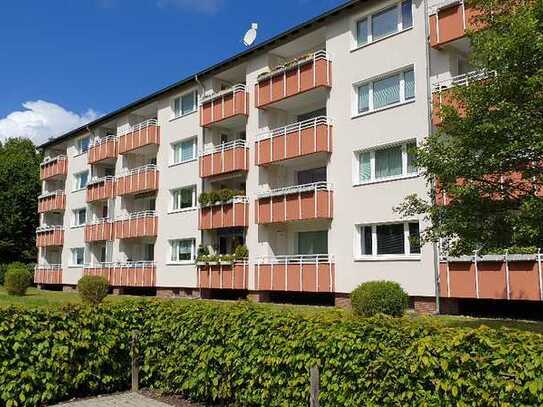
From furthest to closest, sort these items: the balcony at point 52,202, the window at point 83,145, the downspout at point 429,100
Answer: the balcony at point 52,202, the window at point 83,145, the downspout at point 429,100

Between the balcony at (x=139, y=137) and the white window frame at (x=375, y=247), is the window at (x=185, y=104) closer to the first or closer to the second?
the balcony at (x=139, y=137)

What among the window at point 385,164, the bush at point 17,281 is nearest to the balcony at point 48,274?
the bush at point 17,281

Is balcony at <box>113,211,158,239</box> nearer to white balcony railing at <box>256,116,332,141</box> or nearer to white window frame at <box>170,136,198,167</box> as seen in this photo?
white window frame at <box>170,136,198,167</box>

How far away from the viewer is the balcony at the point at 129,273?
3422 centimetres

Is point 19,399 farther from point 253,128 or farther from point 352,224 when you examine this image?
point 253,128

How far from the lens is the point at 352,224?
22.7 meters

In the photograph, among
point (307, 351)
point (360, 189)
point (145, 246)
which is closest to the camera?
point (307, 351)

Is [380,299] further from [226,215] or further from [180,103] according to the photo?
[180,103]

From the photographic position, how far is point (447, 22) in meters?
19.7

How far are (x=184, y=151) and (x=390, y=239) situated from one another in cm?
1623

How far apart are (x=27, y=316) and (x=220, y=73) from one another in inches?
960

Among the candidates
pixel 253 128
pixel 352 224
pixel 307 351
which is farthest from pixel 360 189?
pixel 307 351

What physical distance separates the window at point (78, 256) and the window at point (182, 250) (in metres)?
14.1

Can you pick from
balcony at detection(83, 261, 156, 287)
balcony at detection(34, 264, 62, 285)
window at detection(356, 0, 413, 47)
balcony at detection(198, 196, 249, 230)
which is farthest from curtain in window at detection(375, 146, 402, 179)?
balcony at detection(34, 264, 62, 285)
